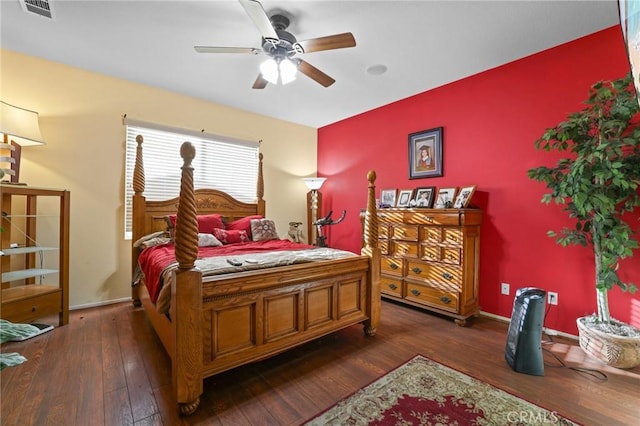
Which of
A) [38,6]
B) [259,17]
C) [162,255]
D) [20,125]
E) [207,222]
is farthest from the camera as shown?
[207,222]

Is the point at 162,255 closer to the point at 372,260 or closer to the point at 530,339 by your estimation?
the point at 372,260

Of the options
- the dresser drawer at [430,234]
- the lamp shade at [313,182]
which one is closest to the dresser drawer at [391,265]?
the dresser drawer at [430,234]

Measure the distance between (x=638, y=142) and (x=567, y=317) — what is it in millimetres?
1538

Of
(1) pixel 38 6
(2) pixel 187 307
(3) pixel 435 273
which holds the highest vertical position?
(1) pixel 38 6

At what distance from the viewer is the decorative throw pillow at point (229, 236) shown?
3277mm

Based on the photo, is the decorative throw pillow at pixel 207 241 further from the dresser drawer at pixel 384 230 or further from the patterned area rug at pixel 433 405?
the patterned area rug at pixel 433 405

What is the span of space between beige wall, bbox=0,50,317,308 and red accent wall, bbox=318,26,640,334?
10.2ft

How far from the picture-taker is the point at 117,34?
7.93 ft

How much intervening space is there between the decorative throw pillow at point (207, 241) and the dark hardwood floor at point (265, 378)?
37.1 inches

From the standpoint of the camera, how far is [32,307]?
2.43 meters

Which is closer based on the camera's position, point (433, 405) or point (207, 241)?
point (433, 405)

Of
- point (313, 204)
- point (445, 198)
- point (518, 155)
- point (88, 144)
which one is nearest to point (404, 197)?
point (445, 198)

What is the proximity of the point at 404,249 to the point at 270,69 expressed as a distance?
7.58ft

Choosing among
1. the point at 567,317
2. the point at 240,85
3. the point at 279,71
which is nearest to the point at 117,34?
the point at 240,85
